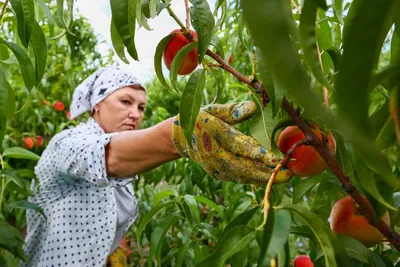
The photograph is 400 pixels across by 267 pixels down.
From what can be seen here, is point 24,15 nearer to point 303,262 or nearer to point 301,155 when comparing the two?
point 301,155

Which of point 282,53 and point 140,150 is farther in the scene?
point 140,150

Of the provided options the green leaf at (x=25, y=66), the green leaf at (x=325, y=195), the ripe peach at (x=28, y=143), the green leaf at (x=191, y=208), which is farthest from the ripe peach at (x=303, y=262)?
the ripe peach at (x=28, y=143)

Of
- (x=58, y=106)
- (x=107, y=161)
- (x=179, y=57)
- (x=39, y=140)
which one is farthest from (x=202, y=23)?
(x=58, y=106)

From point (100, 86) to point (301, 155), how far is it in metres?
1.25

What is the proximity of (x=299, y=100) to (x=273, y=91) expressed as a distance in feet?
0.96

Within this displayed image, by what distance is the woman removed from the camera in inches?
38.1

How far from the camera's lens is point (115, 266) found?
1981mm

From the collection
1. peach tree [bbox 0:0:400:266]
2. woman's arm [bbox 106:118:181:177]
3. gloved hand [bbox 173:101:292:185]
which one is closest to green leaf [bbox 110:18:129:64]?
peach tree [bbox 0:0:400:266]

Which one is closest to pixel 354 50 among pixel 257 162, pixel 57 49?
pixel 257 162

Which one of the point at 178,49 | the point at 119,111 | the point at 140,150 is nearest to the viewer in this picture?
the point at 178,49

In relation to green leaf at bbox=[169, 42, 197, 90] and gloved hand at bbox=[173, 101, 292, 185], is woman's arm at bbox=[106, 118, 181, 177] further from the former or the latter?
green leaf at bbox=[169, 42, 197, 90]

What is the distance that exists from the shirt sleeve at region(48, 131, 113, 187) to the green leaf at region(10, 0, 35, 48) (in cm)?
59

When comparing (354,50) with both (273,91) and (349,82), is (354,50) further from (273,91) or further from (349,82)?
(273,91)

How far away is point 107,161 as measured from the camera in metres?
Answer: 1.27
